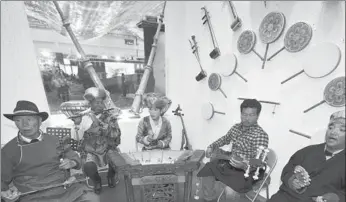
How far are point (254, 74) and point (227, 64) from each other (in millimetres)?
487

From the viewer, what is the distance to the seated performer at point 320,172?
3.76 ft

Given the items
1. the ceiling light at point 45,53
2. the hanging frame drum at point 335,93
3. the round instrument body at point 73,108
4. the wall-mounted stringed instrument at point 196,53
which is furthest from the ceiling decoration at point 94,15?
the hanging frame drum at point 335,93

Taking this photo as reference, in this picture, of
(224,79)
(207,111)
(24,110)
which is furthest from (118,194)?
(224,79)

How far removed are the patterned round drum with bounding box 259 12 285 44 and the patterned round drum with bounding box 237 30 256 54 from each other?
0.11 metres

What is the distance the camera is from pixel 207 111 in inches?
128

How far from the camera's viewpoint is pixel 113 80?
3.31 metres

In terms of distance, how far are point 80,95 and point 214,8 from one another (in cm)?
276

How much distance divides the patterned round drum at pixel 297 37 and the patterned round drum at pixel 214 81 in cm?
115

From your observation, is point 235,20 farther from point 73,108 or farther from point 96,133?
point 73,108

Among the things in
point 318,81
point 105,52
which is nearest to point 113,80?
point 105,52

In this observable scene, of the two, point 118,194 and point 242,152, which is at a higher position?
point 242,152

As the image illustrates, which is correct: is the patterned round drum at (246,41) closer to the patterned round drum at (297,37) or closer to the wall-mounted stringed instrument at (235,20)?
the wall-mounted stringed instrument at (235,20)

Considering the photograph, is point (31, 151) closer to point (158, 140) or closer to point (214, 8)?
point (158, 140)

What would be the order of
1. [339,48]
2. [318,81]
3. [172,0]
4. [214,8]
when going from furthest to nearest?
[172,0], [214,8], [318,81], [339,48]
